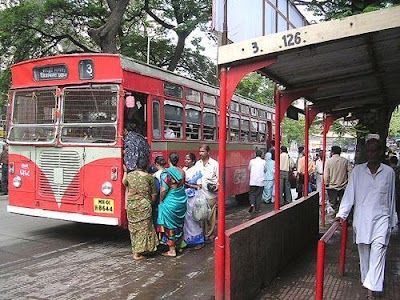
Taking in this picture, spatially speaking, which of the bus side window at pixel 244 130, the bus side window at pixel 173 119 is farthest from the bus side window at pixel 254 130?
the bus side window at pixel 173 119

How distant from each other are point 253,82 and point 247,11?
20669mm

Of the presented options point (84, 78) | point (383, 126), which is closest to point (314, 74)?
point (84, 78)

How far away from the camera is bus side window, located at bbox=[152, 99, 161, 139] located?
814 cm

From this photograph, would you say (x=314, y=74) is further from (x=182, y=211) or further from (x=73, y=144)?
(x=73, y=144)

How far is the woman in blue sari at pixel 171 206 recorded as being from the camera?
6996 millimetres

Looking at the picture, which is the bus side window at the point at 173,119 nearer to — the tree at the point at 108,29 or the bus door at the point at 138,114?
the bus door at the point at 138,114

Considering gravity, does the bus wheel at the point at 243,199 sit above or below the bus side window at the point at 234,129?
below

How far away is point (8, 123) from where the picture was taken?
27.3 feet

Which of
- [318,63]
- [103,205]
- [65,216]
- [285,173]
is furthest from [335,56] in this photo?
[285,173]

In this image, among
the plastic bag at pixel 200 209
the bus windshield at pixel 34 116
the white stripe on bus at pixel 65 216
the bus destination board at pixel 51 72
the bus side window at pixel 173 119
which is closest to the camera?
the white stripe on bus at pixel 65 216

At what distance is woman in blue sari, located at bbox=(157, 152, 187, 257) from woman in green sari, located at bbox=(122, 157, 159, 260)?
0.22 metres

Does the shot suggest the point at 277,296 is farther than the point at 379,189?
Yes

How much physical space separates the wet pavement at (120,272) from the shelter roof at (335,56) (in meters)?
2.68

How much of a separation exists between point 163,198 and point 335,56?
133 inches
